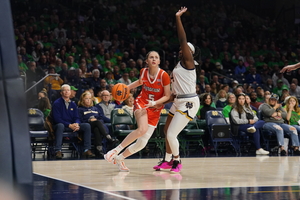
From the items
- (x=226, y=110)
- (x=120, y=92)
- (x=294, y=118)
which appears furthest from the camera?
(x=294, y=118)

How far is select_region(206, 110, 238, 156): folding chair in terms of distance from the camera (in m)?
11.7

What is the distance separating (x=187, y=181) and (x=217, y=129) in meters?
5.75

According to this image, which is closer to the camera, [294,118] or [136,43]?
[294,118]

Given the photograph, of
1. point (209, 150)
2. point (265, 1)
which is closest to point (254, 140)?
point (209, 150)

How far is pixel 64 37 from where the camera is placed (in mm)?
17625

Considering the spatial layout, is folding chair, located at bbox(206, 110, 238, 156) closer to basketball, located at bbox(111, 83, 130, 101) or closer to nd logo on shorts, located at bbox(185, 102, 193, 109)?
nd logo on shorts, located at bbox(185, 102, 193, 109)

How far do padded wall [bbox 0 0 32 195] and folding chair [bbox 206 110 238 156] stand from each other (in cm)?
1037

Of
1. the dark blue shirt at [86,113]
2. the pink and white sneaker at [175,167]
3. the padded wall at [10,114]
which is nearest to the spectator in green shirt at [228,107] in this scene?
the dark blue shirt at [86,113]

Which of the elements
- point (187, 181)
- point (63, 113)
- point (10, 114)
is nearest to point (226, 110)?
point (63, 113)

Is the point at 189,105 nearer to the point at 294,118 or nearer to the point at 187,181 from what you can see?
the point at 187,181

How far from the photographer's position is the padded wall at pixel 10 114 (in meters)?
1.47

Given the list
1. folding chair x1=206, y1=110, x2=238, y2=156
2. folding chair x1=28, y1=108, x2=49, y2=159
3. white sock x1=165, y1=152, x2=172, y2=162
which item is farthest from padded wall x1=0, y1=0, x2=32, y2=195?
folding chair x1=206, y1=110, x2=238, y2=156

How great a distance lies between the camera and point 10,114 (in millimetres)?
1469

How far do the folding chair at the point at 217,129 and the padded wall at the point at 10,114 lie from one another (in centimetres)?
1037
